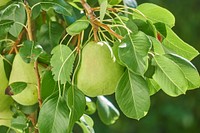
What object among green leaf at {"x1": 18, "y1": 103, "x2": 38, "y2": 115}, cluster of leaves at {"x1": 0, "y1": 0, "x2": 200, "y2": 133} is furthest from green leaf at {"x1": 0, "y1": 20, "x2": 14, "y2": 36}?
green leaf at {"x1": 18, "y1": 103, "x2": 38, "y2": 115}

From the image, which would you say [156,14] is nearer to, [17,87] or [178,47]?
[178,47]

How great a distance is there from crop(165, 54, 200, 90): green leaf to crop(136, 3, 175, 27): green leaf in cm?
9

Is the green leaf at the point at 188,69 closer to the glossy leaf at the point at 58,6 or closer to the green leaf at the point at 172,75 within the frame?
the green leaf at the point at 172,75

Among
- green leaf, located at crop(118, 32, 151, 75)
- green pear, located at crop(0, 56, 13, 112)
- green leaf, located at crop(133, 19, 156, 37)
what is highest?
green leaf, located at crop(118, 32, 151, 75)

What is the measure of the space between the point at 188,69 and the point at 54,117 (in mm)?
154

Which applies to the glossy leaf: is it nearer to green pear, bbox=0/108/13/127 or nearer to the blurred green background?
green pear, bbox=0/108/13/127

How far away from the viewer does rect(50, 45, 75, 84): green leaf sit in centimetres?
60

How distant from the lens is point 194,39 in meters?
2.12

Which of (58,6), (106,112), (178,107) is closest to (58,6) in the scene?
(58,6)

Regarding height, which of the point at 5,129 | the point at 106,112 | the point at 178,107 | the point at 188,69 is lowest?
the point at 178,107

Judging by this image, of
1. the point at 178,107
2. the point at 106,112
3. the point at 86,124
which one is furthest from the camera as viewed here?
the point at 178,107

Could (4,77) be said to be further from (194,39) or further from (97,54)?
(194,39)

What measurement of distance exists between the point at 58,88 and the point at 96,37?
7cm

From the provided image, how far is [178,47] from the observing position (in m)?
0.66
